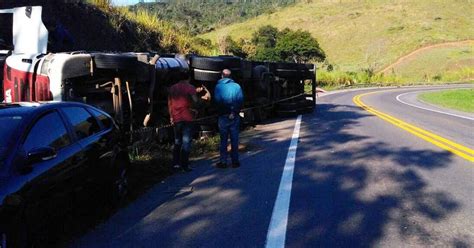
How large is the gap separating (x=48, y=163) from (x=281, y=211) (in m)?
2.81

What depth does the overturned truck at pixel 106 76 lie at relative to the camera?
Answer: 8.65 meters

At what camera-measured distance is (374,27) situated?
110m

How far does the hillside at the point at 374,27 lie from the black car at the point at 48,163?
275 feet

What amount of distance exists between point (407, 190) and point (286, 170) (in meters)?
2.16

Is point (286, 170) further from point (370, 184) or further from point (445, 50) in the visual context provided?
point (445, 50)

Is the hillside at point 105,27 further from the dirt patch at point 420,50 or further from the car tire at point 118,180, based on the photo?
the dirt patch at point 420,50

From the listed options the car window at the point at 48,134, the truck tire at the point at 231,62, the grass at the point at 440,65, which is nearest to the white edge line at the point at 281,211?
the car window at the point at 48,134

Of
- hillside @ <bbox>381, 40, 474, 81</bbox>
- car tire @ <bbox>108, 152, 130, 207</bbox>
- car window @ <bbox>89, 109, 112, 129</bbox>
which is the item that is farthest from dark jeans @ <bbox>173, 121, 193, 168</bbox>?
hillside @ <bbox>381, 40, 474, 81</bbox>

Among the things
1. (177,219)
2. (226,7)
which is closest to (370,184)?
(177,219)

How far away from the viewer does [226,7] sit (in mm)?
176375

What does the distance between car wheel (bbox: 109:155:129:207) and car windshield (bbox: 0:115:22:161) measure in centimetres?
178

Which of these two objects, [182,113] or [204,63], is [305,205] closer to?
[182,113]

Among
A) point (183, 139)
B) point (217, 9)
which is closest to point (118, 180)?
point (183, 139)

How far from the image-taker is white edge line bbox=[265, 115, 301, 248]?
213 inches
